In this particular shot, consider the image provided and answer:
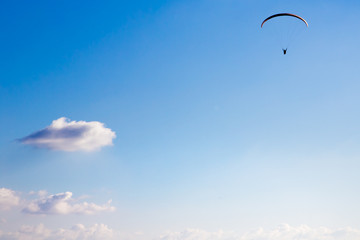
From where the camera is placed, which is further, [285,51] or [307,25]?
[285,51]

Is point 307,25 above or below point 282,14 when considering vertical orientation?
below

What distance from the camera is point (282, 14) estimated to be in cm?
6122

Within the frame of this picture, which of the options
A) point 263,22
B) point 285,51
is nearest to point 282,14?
point 263,22

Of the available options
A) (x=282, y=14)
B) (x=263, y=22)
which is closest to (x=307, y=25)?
(x=282, y=14)

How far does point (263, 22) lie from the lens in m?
65.2

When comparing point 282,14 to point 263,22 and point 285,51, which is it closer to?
point 263,22

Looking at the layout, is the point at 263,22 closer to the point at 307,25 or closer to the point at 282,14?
the point at 282,14

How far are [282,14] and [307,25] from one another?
20.1 feet

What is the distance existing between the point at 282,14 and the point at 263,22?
506 cm

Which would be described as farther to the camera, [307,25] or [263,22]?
[263,22]

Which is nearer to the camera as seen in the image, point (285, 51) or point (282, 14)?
point (282, 14)

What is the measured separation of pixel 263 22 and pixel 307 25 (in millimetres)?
10349

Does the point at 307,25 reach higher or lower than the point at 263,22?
lower

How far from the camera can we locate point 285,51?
67.1 meters
